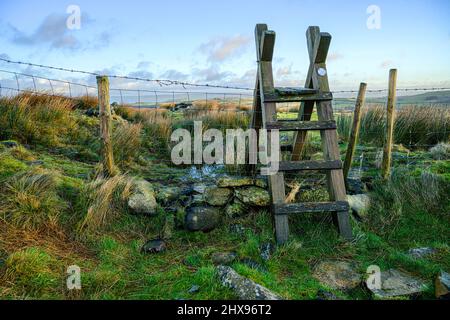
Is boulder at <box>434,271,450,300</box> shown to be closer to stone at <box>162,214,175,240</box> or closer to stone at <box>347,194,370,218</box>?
stone at <box>347,194,370,218</box>

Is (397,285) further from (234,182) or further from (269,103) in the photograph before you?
(269,103)

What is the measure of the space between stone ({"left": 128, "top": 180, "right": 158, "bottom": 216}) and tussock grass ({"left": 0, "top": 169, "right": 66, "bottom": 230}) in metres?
0.82

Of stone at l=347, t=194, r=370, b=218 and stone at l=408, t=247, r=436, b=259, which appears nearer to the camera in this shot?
stone at l=408, t=247, r=436, b=259

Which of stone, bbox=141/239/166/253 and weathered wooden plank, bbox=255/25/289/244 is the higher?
weathered wooden plank, bbox=255/25/289/244

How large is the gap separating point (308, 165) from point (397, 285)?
1640 mm

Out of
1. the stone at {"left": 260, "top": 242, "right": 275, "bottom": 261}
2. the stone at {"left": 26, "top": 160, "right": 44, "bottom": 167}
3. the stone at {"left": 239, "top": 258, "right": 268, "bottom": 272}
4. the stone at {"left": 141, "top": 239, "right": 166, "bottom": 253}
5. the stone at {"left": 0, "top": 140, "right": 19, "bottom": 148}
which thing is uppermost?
the stone at {"left": 0, "top": 140, "right": 19, "bottom": 148}

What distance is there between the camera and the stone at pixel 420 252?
4.06 m

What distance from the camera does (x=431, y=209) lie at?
16.7 feet

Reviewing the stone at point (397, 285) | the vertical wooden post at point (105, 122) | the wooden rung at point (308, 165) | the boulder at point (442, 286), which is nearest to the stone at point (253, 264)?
the stone at point (397, 285)

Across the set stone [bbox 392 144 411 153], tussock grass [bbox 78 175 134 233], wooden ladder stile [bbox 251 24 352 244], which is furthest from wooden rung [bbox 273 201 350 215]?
stone [bbox 392 144 411 153]

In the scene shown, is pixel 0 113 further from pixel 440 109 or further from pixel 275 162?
pixel 440 109

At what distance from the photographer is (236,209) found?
4.83 m

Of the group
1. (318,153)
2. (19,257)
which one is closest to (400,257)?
(318,153)

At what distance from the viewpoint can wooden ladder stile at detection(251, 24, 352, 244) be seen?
4340mm
